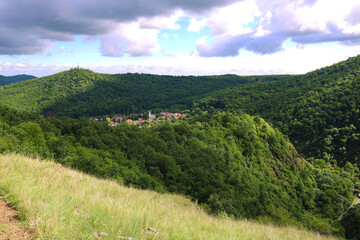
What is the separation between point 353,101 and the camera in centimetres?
9412

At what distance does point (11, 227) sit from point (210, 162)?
35111mm

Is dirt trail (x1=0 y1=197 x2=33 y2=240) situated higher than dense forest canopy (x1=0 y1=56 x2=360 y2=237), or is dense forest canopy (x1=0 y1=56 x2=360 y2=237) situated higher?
dirt trail (x1=0 y1=197 x2=33 y2=240)

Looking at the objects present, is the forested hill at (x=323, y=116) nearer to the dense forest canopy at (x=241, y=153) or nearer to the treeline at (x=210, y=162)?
the dense forest canopy at (x=241, y=153)

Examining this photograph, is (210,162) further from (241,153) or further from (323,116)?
(323,116)

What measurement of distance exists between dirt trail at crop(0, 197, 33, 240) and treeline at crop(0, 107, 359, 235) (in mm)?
11074

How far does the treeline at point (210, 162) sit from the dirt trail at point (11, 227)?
36.3 ft

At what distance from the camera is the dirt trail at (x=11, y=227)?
3291 mm

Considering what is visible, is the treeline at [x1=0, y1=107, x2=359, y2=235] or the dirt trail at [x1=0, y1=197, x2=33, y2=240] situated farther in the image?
the treeline at [x1=0, y1=107, x2=359, y2=235]

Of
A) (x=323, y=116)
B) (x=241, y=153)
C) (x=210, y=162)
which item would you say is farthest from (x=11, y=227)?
(x=323, y=116)

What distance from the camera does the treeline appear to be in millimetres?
21750

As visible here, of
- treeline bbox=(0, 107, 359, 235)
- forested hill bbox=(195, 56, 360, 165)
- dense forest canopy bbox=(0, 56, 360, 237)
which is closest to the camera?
treeline bbox=(0, 107, 359, 235)

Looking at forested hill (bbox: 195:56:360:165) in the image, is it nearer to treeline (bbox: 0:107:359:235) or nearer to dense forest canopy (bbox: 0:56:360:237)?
dense forest canopy (bbox: 0:56:360:237)

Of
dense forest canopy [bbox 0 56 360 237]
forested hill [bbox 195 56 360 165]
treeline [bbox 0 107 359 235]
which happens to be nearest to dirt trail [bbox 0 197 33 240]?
dense forest canopy [bbox 0 56 360 237]

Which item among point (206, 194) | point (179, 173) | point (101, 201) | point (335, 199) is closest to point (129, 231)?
point (101, 201)
